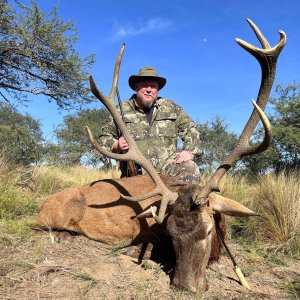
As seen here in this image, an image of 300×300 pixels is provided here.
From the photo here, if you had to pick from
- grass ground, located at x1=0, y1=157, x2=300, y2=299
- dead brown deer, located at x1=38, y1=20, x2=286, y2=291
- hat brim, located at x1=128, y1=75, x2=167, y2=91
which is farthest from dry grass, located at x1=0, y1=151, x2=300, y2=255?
hat brim, located at x1=128, y1=75, x2=167, y2=91

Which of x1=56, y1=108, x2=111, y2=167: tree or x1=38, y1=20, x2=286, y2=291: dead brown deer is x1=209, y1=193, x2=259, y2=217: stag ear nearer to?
x1=38, y1=20, x2=286, y2=291: dead brown deer

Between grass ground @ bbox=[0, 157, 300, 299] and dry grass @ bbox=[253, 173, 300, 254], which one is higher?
dry grass @ bbox=[253, 173, 300, 254]

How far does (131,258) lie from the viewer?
4.45 meters

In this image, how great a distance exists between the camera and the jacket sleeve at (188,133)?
6561 mm

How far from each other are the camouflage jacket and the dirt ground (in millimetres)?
2187

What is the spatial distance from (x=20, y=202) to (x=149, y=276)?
3134 mm

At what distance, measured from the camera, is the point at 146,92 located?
6691 mm

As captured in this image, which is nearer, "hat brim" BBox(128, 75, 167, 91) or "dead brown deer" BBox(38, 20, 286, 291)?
"dead brown deer" BBox(38, 20, 286, 291)

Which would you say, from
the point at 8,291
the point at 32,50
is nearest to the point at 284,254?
the point at 8,291

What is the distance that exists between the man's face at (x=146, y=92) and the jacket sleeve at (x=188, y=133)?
60 centimetres

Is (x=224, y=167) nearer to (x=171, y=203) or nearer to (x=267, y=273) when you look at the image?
(x=171, y=203)

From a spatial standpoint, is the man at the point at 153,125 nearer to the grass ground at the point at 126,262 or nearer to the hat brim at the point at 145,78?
the hat brim at the point at 145,78

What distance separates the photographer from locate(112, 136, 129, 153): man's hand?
5770 mm

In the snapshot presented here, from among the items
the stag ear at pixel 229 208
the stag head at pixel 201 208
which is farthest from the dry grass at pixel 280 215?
the stag head at pixel 201 208
